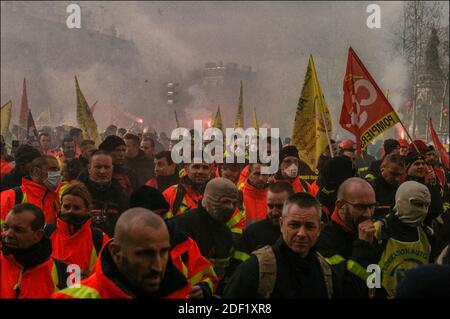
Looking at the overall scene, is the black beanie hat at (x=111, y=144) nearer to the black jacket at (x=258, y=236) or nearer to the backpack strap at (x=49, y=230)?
the backpack strap at (x=49, y=230)

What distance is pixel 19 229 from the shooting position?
116 inches

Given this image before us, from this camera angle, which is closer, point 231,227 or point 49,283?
point 49,283

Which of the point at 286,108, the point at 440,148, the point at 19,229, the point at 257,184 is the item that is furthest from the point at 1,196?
the point at 286,108

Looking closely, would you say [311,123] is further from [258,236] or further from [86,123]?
[86,123]

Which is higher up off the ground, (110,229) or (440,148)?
(440,148)

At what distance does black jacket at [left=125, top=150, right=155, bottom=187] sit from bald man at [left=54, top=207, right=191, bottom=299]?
4711mm

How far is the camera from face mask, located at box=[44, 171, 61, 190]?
4.55m

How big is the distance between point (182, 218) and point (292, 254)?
1.19 m

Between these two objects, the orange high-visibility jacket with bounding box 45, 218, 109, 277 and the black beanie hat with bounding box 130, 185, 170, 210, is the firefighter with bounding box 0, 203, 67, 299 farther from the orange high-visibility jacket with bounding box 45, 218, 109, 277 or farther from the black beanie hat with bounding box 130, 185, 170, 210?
the black beanie hat with bounding box 130, 185, 170, 210

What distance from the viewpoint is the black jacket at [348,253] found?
2.82m

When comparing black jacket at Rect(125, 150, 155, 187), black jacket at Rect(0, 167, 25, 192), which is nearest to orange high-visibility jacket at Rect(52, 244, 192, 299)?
black jacket at Rect(0, 167, 25, 192)

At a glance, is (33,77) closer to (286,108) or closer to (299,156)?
(286,108)
